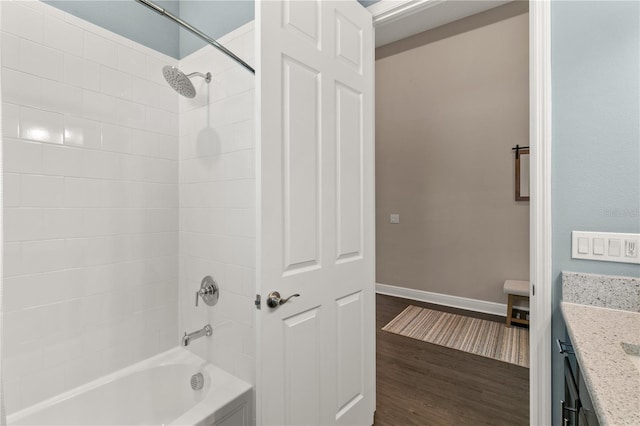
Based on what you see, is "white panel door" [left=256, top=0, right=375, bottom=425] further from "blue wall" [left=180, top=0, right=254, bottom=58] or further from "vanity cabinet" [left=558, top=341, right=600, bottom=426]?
"vanity cabinet" [left=558, top=341, right=600, bottom=426]

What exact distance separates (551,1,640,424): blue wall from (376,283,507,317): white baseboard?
2414mm

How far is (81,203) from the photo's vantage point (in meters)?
1.62

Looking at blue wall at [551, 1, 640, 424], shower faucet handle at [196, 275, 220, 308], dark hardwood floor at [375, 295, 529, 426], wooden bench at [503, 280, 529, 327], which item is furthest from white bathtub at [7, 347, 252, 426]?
wooden bench at [503, 280, 529, 327]

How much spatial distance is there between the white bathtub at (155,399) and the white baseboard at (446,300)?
2910 mm

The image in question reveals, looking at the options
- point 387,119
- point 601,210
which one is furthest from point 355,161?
point 387,119

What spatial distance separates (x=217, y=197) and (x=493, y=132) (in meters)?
3.12

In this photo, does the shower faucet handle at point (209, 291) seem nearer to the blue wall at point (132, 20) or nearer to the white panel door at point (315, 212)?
the white panel door at point (315, 212)

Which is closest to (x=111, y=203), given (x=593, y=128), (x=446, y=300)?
(x=593, y=128)

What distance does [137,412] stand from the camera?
1.72 metres

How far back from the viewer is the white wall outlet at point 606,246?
3.76ft

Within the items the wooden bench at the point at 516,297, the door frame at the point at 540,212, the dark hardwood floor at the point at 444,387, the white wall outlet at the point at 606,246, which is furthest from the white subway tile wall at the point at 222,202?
the wooden bench at the point at 516,297

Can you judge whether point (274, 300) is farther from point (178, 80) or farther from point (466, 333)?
point (466, 333)

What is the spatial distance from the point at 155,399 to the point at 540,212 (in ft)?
7.16

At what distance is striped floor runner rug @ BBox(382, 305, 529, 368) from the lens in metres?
2.65
